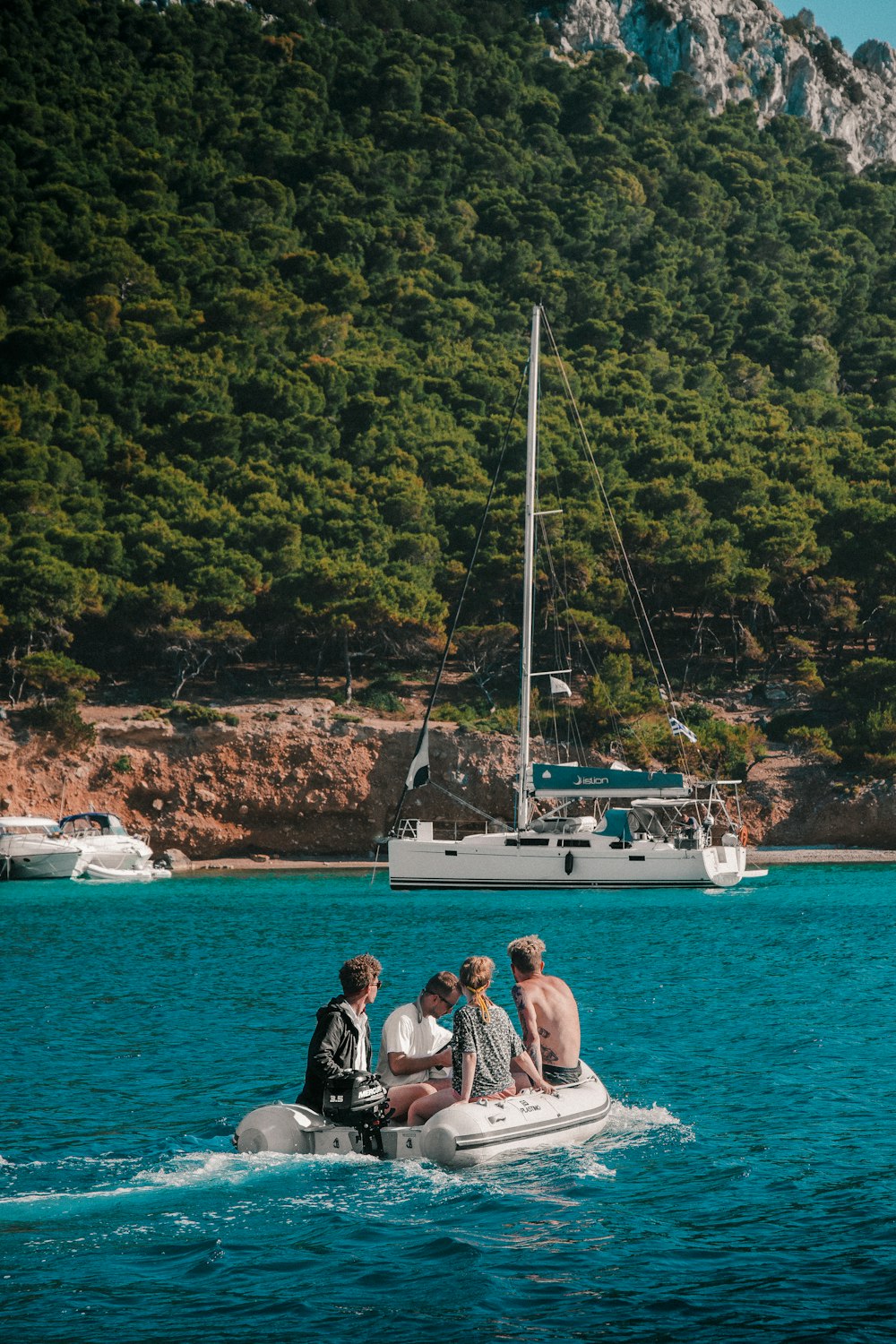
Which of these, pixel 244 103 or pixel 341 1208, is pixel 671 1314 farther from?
pixel 244 103

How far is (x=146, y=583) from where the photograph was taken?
53.6 meters

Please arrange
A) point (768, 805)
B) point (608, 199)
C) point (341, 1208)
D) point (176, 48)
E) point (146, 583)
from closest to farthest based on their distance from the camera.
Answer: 1. point (341, 1208)
2. point (768, 805)
3. point (146, 583)
4. point (608, 199)
5. point (176, 48)

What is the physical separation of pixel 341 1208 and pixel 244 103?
10142 cm

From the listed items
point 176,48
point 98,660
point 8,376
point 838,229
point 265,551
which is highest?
point 176,48

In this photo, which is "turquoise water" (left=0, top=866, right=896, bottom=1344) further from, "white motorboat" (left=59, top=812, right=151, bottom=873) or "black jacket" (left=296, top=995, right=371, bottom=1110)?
"white motorboat" (left=59, top=812, right=151, bottom=873)

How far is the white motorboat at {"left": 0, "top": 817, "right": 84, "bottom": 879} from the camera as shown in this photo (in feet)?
142

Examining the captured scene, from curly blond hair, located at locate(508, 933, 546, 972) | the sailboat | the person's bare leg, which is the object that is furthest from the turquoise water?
the sailboat

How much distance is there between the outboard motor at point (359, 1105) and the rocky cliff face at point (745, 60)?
11459 cm

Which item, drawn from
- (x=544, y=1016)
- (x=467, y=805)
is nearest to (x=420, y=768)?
(x=467, y=805)

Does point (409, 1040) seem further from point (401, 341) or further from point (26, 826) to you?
point (401, 341)

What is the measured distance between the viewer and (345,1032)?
963 cm

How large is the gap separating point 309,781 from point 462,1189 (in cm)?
3991

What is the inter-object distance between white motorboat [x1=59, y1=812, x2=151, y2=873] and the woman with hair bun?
35.1 meters

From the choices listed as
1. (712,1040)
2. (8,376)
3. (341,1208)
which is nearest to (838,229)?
(8,376)
